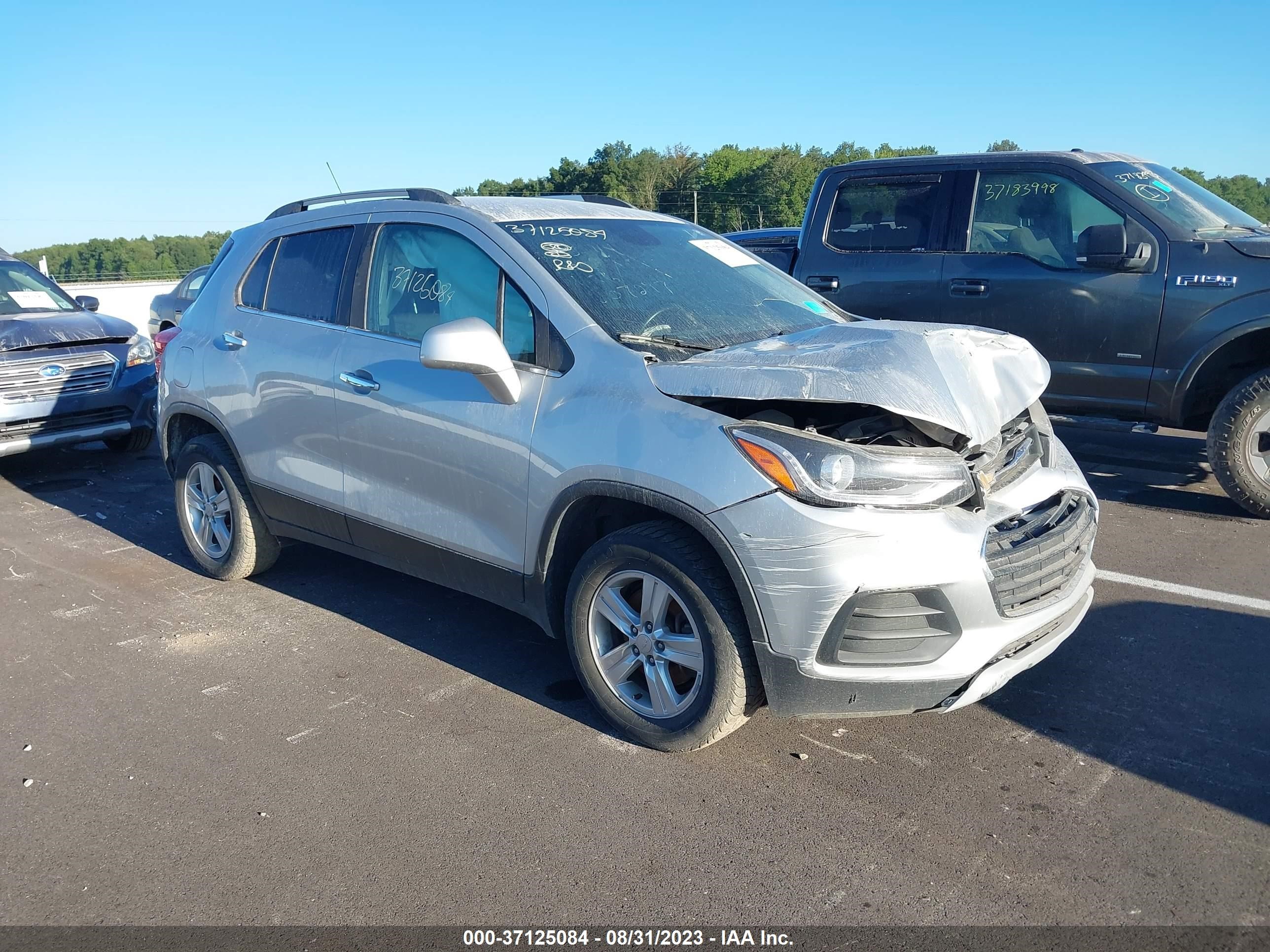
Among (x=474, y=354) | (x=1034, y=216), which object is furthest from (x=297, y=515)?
(x=1034, y=216)

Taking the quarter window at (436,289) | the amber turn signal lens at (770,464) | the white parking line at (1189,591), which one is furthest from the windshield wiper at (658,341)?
the white parking line at (1189,591)

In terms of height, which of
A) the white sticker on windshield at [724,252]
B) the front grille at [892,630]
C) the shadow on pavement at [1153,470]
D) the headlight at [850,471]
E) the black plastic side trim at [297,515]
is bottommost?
the shadow on pavement at [1153,470]

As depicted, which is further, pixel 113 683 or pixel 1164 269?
pixel 1164 269

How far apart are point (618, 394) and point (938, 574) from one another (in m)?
1.19

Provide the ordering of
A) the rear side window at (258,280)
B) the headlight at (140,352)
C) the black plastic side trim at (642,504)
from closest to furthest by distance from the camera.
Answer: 1. the black plastic side trim at (642,504)
2. the rear side window at (258,280)
3. the headlight at (140,352)

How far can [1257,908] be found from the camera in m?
2.66

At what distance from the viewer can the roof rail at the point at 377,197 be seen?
434cm

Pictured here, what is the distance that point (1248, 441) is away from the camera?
588 cm

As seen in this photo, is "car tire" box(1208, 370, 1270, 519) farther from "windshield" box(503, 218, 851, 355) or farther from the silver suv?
"windshield" box(503, 218, 851, 355)

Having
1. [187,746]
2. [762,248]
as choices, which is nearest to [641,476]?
[187,746]

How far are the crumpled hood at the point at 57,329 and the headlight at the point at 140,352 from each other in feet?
0.24

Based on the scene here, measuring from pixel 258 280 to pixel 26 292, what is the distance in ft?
16.7

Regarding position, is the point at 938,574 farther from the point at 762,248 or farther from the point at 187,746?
the point at 762,248

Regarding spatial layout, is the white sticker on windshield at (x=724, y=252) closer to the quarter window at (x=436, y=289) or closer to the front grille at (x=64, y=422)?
the quarter window at (x=436, y=289)
